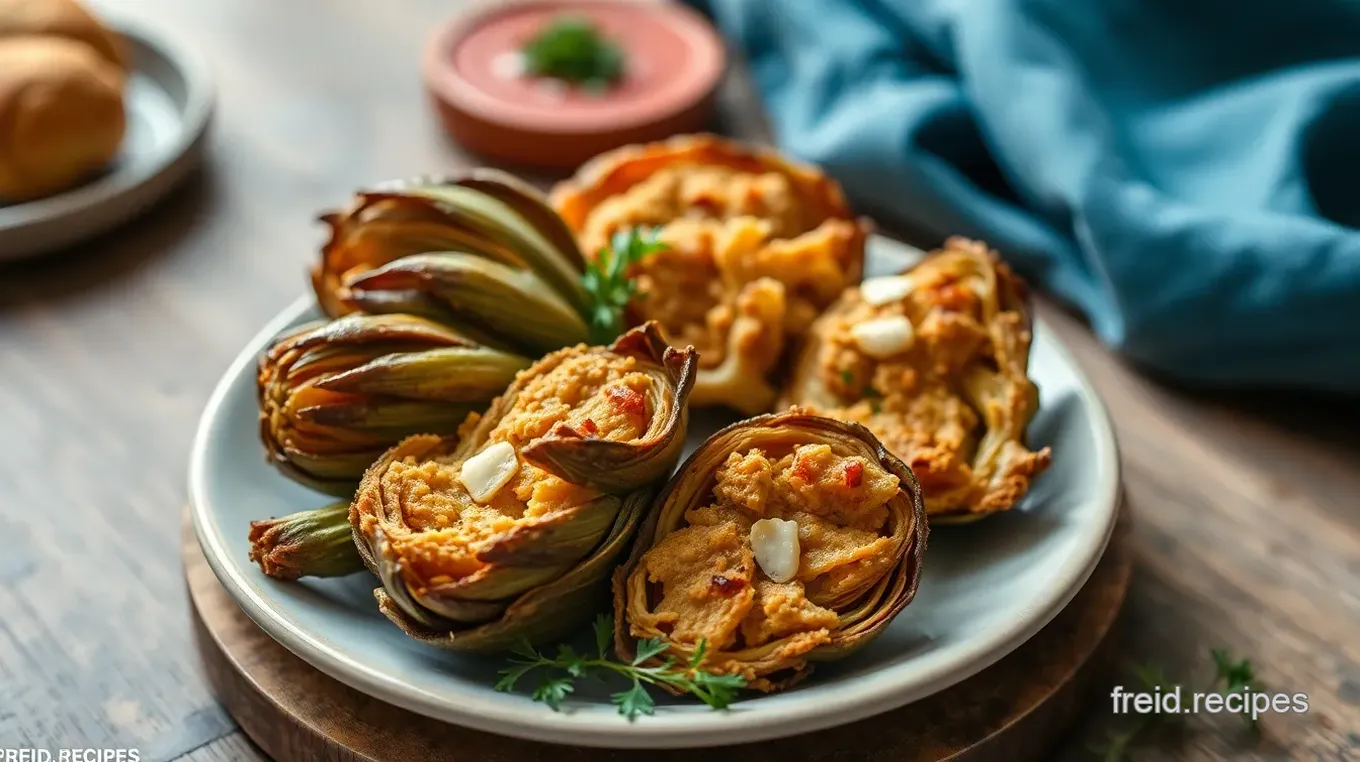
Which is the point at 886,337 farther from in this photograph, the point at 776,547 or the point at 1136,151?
the point at 1136,151

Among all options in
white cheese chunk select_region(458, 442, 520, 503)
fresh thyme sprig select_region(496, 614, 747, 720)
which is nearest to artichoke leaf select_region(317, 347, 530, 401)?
white cheese chunk select_region(458, 442, 520, 503)

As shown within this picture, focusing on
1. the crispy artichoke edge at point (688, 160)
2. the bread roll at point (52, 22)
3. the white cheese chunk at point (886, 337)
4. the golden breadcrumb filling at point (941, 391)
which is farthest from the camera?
the bread roll at point (52, 22)

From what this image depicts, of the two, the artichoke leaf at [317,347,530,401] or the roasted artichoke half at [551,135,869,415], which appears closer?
the artichoke leaf at [317,347,530,401]

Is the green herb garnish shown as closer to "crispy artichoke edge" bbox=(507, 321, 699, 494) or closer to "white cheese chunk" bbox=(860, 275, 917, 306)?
"white cheese chunk" bbox=(860, 275, 917, 306)

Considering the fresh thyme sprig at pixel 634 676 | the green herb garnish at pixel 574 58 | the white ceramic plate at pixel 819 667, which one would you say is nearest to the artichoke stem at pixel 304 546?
the white ceramic plate at pixel 819 667

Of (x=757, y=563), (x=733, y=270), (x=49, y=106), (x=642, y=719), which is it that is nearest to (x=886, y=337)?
(x=733, y=270)

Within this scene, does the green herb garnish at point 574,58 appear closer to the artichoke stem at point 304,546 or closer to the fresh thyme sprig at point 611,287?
the fresh thyme sprig at point 611,287
